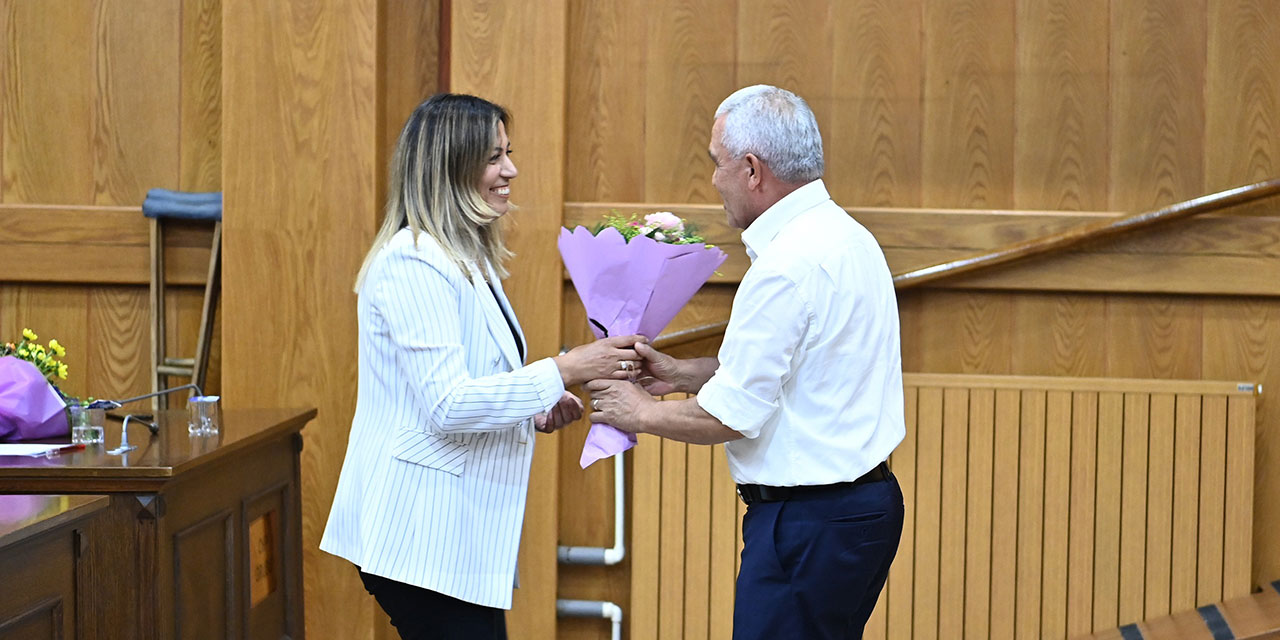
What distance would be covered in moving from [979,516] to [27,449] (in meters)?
2.42

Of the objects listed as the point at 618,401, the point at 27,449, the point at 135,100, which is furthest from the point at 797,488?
the point at 135,100

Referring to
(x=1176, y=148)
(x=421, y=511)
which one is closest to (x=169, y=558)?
(x=421, y=511)

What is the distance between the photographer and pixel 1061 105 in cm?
352

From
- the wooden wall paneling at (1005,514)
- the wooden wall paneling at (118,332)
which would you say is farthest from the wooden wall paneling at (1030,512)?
the wooden wall paneling at (118,332)

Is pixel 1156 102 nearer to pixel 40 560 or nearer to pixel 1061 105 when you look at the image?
pixel 1061 105

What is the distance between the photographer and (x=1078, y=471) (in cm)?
334

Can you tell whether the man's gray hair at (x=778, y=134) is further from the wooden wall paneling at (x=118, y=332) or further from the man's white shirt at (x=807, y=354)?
the wooden wall paneling at (x=118, y=332)

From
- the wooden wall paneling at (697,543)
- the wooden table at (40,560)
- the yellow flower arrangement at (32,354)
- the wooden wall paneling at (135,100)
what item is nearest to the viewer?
the wooden table at (40,560)

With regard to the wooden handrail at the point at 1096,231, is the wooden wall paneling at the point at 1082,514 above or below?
below

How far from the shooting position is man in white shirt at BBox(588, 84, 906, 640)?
Answer: 74.4 inches

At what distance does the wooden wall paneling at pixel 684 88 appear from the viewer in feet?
11.6

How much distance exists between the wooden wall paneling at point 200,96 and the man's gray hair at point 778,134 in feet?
7.28

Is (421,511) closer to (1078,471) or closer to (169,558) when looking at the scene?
(169,558)

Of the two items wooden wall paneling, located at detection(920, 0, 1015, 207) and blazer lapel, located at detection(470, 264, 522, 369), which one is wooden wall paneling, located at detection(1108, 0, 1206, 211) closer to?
wooden wall paneling, located at detection(920, 0, 1015, 207)
